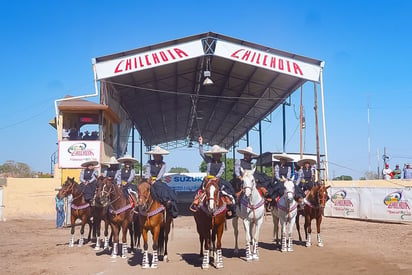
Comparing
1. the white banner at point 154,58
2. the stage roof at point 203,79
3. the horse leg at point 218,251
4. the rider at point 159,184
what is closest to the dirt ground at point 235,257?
the horse leg at point 218,251

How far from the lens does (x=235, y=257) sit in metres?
10.6

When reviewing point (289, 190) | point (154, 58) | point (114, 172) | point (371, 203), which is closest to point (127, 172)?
point (114, 172)

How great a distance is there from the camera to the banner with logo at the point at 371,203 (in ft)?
61.1

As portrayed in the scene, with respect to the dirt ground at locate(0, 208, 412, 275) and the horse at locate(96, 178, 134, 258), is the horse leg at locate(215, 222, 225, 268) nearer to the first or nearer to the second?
the dirt ground at locate(0, 208, 412, 275)

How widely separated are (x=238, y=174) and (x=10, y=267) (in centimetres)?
564

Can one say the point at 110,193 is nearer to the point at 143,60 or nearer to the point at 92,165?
the point at 92,165

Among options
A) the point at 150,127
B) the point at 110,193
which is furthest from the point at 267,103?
the point at 110,193

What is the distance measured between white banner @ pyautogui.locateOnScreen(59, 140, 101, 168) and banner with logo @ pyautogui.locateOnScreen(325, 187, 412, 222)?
40.3 ft

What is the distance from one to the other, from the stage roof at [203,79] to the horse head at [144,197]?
11.9 metres

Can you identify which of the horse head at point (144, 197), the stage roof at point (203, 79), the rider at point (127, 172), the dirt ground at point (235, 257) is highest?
the stage roof at point (203, 79)

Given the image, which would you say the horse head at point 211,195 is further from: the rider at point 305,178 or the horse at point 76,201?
the horse at point 76,201

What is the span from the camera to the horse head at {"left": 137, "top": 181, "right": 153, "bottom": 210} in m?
9.05

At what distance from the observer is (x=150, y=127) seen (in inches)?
1609

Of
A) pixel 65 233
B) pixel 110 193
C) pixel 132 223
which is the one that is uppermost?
pixel 110 193
